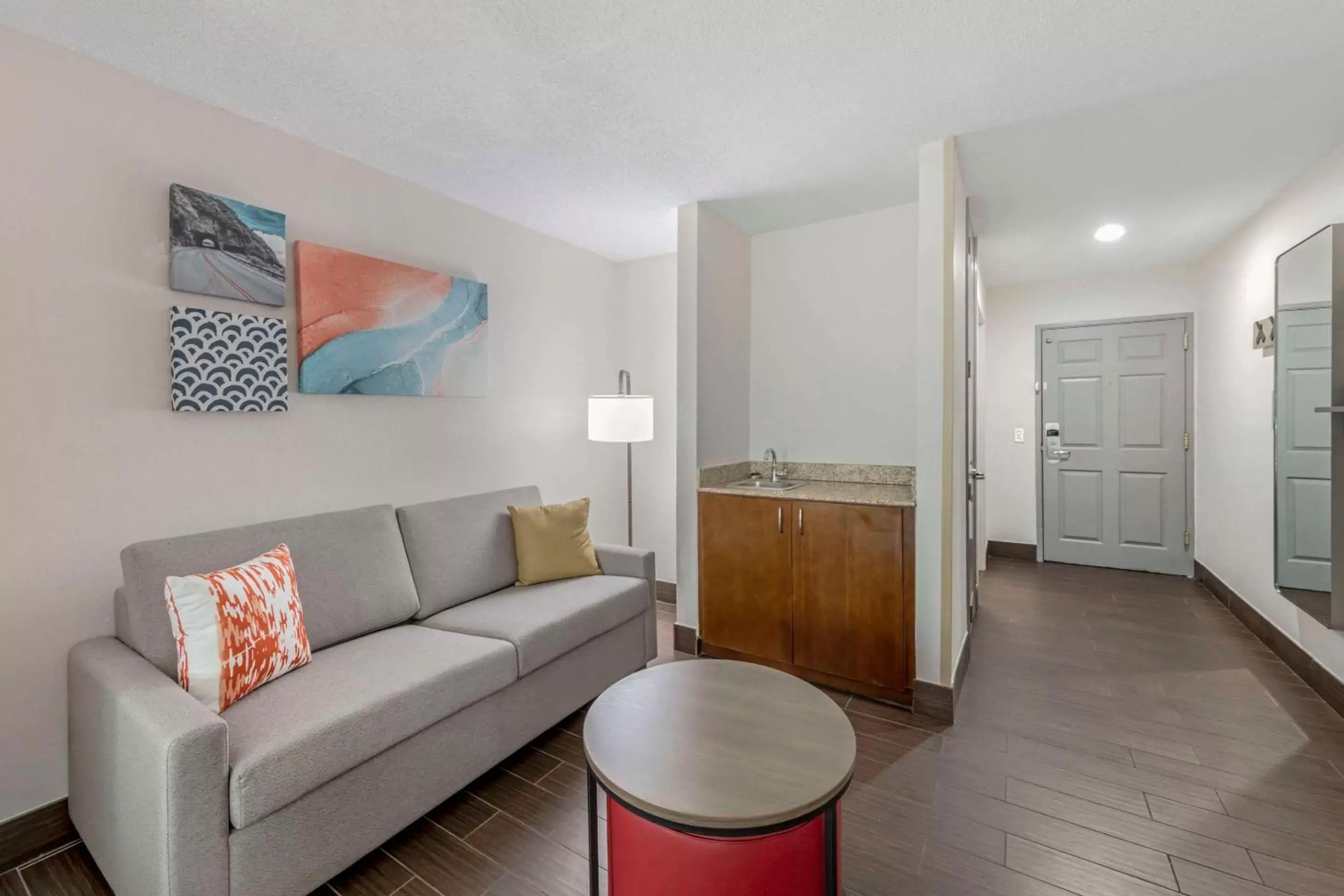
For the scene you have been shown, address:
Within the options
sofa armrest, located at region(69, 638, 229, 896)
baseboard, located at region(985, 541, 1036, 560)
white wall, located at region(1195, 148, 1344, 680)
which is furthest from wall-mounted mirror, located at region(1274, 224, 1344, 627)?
sofa armrest, located at region(69, 638, 229, 896)

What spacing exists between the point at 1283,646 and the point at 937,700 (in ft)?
6.85

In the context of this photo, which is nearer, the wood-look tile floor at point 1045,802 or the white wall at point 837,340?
the wood-look tile floor at point 1045,802

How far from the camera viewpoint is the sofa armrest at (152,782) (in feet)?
4.33

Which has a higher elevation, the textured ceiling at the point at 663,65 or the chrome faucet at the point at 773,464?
the textured ceiling at the point at 663,65

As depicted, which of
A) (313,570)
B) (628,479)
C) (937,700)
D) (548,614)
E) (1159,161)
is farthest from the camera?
A: (628,479)

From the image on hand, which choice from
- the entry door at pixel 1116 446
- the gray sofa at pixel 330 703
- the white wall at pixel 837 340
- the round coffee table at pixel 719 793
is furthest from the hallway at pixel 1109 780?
the entry door at pixel 1116 446

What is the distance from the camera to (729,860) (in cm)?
120

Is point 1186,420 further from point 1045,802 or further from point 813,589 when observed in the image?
point 1045,802

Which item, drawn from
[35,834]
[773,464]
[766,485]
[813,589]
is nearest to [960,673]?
[813,589]

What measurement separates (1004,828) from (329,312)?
10.2ft

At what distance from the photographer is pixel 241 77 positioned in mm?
1976

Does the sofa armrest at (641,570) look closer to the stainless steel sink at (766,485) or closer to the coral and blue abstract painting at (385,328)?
the stainless steel sink at (766,485)

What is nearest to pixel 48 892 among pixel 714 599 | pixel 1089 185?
pixel 714 599

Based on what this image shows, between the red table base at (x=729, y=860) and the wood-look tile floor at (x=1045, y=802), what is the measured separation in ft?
1.52
